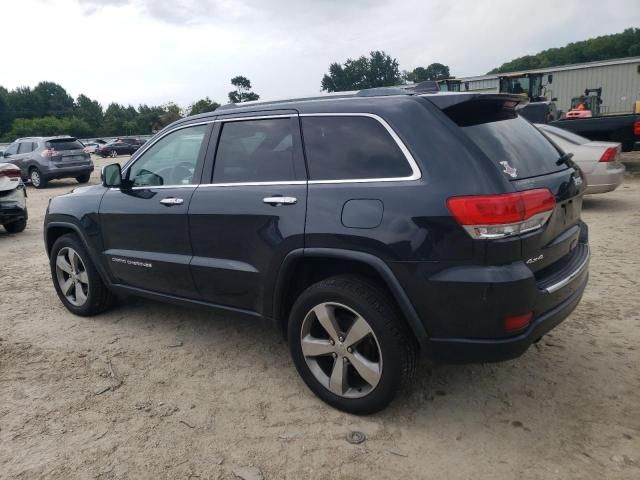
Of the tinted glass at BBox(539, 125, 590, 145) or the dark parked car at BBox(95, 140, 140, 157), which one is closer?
the tinted glass at BBox(539, 125, 590, 145)

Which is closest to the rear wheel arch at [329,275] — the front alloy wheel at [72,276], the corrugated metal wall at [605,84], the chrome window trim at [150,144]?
the chrome window trim at [150,144]

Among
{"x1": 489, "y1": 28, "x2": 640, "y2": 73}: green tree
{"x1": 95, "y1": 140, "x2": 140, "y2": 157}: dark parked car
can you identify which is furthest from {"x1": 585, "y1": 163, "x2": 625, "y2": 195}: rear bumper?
{"x1": 489, "y1": 28, "x2": 640, "y2": 73}: green tree

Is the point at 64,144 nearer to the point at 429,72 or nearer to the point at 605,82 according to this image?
the point at 605,82

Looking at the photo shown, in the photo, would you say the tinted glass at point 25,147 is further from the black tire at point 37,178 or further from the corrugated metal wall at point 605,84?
the corrugated metal wall at point 605,84

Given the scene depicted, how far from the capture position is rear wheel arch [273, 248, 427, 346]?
2.61m

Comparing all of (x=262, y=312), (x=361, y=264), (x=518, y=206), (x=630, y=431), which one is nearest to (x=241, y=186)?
(x=262, y=312)

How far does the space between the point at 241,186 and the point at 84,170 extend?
1542 centimetres

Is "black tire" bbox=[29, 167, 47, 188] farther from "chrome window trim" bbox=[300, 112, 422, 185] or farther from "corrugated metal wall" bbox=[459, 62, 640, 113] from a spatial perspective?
"corrugated metal wall" bbox=[459, 62, 640, 113]

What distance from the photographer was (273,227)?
3037mm

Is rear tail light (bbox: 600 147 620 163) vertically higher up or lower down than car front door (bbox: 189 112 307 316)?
lower down

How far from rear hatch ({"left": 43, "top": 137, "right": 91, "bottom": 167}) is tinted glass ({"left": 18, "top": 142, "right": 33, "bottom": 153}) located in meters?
0.91

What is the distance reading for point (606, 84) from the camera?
3372cm

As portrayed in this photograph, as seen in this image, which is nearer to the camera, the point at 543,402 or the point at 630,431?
the point at 630,431

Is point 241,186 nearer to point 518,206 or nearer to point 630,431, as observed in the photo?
point 518,206
